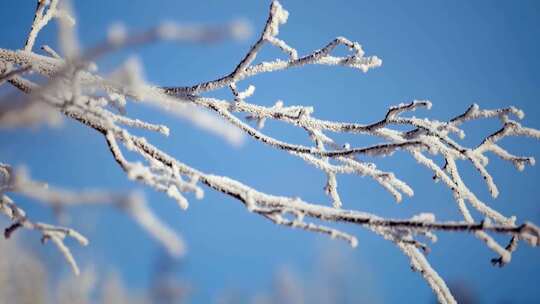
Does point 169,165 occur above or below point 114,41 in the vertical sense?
above

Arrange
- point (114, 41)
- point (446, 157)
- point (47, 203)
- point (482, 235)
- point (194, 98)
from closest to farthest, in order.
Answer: point (114, 41) < point (47, 203) < point (482, 235) < point (446, 157) < point (194, 98)

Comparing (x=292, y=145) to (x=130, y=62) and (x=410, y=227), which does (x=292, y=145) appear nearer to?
(x=410, y=227)

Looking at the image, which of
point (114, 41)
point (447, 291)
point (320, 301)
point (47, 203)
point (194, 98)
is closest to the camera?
point (114, 41)

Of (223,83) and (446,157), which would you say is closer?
(223,83)

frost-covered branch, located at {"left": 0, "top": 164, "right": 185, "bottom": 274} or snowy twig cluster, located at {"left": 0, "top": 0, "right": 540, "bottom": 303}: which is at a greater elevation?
snowy twig cluster, located at {"left": 0, "top": 0, "right": 540, "bottom": 303}

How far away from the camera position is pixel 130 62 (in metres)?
0.87

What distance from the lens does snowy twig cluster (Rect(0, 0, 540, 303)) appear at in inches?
37.9

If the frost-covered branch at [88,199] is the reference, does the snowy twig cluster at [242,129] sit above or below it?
above

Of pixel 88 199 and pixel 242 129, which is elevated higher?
pixel 242 129

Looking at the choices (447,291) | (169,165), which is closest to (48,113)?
(169,165)

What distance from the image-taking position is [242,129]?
92.6 inches

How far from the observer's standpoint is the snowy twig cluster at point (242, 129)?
963mm

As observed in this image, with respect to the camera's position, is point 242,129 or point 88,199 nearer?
point 88,199

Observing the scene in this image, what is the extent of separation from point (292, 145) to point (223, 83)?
21.2 inches
